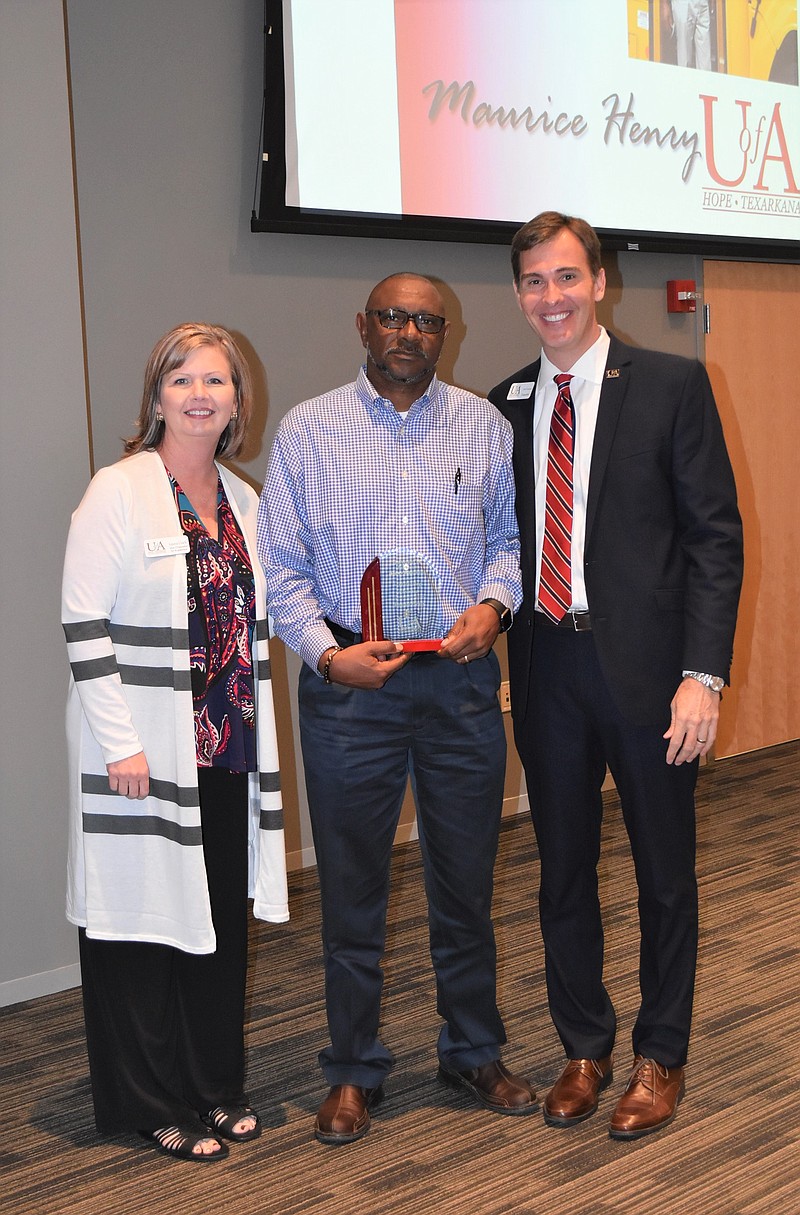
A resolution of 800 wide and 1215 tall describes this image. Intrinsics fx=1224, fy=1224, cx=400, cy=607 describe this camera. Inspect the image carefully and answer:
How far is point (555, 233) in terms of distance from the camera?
2475mm

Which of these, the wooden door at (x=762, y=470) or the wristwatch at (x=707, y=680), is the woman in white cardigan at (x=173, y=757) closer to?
the wristwatch at (x=707, y=680)

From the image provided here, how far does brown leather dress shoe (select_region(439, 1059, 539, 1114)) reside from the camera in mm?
2637

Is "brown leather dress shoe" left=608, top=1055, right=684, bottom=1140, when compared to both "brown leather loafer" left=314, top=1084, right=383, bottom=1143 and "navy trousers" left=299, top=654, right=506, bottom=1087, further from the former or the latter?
"brown leather loafer" left=314, top=1084, right=383, bottom=1143

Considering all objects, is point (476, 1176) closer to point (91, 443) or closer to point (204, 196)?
point (91, 443)

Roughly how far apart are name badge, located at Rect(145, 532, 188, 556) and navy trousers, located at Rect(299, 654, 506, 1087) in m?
0.39

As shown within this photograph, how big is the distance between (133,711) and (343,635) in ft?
1.48

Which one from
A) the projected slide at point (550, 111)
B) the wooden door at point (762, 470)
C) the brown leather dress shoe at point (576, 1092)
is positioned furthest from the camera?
the wooden door at point (762, 470)

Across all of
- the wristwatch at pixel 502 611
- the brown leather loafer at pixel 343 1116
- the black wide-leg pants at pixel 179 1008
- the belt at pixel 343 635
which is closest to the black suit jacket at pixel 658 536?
the wristwatch at pixel 502 611

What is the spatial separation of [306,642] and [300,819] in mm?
2072

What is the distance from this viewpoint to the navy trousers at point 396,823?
2494mm

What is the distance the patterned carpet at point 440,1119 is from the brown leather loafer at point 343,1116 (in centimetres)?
3

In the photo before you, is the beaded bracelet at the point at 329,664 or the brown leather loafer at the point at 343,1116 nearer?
the beaded bracelet at the point at 329,664

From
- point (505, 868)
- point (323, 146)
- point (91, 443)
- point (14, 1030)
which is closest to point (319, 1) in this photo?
point (323, 146)

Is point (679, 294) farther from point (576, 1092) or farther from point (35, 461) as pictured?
point (576, 1092)
